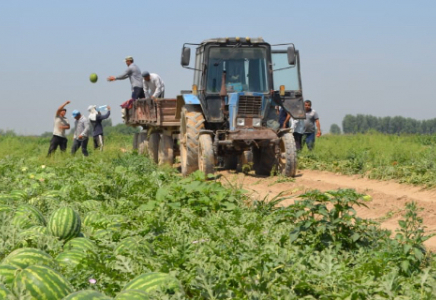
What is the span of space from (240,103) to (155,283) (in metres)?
9.54

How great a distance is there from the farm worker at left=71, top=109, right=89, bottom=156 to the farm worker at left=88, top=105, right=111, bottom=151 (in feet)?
3.63

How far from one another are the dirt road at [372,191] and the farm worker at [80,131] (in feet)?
22.1

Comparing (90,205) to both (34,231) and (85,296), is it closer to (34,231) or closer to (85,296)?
(34,231)

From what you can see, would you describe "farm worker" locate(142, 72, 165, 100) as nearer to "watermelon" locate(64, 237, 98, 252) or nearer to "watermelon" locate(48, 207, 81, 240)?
"watermelon" locate(48, 207, 81, 240)

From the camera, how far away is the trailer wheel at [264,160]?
44.0ft

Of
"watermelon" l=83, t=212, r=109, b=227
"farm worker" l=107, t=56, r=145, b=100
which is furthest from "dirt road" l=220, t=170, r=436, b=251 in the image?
"farm worker" l=107, t=56, r=145, b=100

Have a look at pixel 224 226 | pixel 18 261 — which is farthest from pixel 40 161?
pixel 18 261

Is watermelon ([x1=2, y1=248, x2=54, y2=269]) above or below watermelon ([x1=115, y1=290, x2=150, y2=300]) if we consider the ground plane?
above

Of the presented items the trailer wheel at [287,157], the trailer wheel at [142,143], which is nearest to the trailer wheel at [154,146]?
the trailer wheel at [142,143]

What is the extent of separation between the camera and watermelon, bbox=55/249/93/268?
4027mm

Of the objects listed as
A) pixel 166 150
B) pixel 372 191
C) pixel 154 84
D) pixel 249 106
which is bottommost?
pixel 372 191

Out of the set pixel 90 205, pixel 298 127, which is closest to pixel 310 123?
pixel 298 127

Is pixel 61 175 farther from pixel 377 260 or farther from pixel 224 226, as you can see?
pixel 377 260

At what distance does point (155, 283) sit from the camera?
11.6ft
